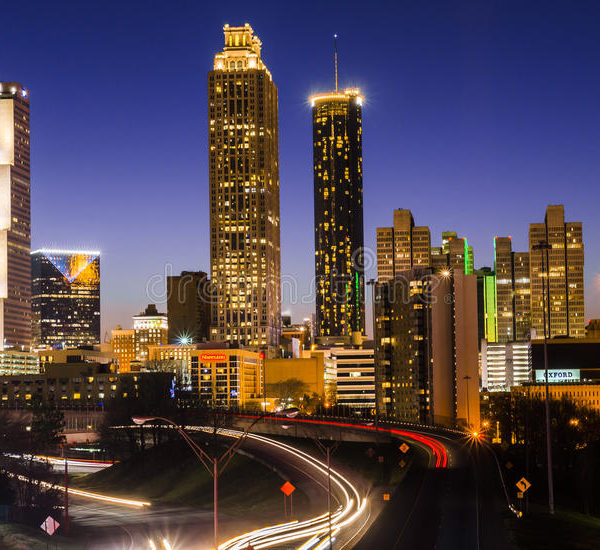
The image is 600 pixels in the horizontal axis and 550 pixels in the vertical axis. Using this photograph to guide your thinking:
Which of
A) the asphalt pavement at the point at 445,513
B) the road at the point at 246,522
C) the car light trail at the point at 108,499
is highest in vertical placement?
the asphalt pavement at the point at 445,513

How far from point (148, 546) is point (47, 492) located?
34.4m

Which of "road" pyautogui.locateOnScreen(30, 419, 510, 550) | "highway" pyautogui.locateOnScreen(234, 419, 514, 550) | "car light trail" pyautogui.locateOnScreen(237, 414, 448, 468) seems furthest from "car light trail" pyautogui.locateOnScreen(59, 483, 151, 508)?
"highway" pyautogui.locateOnScreen(234, 419, 514, 550)

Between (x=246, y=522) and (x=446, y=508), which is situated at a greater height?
(x=446, y=508)

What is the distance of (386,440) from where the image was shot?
493 ft

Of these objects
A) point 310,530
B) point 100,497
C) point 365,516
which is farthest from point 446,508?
point 100,497

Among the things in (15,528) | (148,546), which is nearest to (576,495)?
(148,546)

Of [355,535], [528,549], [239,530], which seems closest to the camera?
[528,549]

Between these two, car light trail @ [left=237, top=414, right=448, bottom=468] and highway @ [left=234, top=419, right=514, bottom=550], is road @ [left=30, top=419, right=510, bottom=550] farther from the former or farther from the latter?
car light trail @ [left=237, top=414, right=448, bottom=468]

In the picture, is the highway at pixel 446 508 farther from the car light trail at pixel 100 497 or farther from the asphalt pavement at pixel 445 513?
the car light trail at pixel 100 497

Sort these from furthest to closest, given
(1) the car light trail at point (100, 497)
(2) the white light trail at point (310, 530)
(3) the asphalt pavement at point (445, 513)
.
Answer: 1. (1) the car light trail at point (100, 497)
2. (2) the white light trail at point (310, 530)
3. (3) the asphalt pavement at point (445, 513)

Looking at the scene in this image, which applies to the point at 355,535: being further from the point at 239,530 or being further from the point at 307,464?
the point at 307,464

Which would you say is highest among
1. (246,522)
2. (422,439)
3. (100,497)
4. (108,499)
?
(422,439)

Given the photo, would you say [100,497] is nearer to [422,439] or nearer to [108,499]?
[108,499]

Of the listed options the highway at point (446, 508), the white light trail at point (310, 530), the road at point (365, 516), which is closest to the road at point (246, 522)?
the white light trail at point (310, 530)
